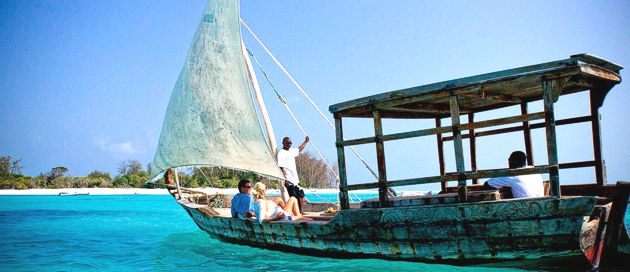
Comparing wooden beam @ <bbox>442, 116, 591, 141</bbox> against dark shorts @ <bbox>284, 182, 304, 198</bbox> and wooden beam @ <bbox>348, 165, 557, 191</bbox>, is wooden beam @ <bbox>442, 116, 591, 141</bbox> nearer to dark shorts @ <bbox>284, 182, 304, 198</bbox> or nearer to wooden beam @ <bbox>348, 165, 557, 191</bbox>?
wooden beam @ <bbox>348, 165, 557, 191</bbox>

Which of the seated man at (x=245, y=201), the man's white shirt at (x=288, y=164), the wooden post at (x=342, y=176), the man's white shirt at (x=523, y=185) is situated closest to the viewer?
the man's white shirt at (x=523, y=185)

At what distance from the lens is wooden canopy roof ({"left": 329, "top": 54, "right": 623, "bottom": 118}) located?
5504mm

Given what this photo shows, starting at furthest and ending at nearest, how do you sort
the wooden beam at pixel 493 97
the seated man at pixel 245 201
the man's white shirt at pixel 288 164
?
the man's white shirt at pixel 288 164
the seated man at pixel 245 201
the wooden beam at pixel 493 97

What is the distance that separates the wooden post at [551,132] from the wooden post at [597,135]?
68.2 inches

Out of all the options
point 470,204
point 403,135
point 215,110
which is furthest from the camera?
point 215,110

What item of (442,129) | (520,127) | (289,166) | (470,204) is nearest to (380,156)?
(442,129)

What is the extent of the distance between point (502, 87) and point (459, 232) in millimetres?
1972

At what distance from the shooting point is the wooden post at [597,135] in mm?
6860

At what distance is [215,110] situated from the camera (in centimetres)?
1107

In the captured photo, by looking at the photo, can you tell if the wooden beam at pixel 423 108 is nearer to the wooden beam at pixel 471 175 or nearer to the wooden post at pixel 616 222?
the wooden beam at pixel 471 175

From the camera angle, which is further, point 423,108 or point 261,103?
point 261,103

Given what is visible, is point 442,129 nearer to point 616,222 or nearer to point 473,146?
point 616,222

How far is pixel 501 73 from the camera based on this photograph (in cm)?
578

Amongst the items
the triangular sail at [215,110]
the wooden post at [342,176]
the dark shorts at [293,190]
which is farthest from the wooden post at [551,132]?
the dark shorts at [293,190]
